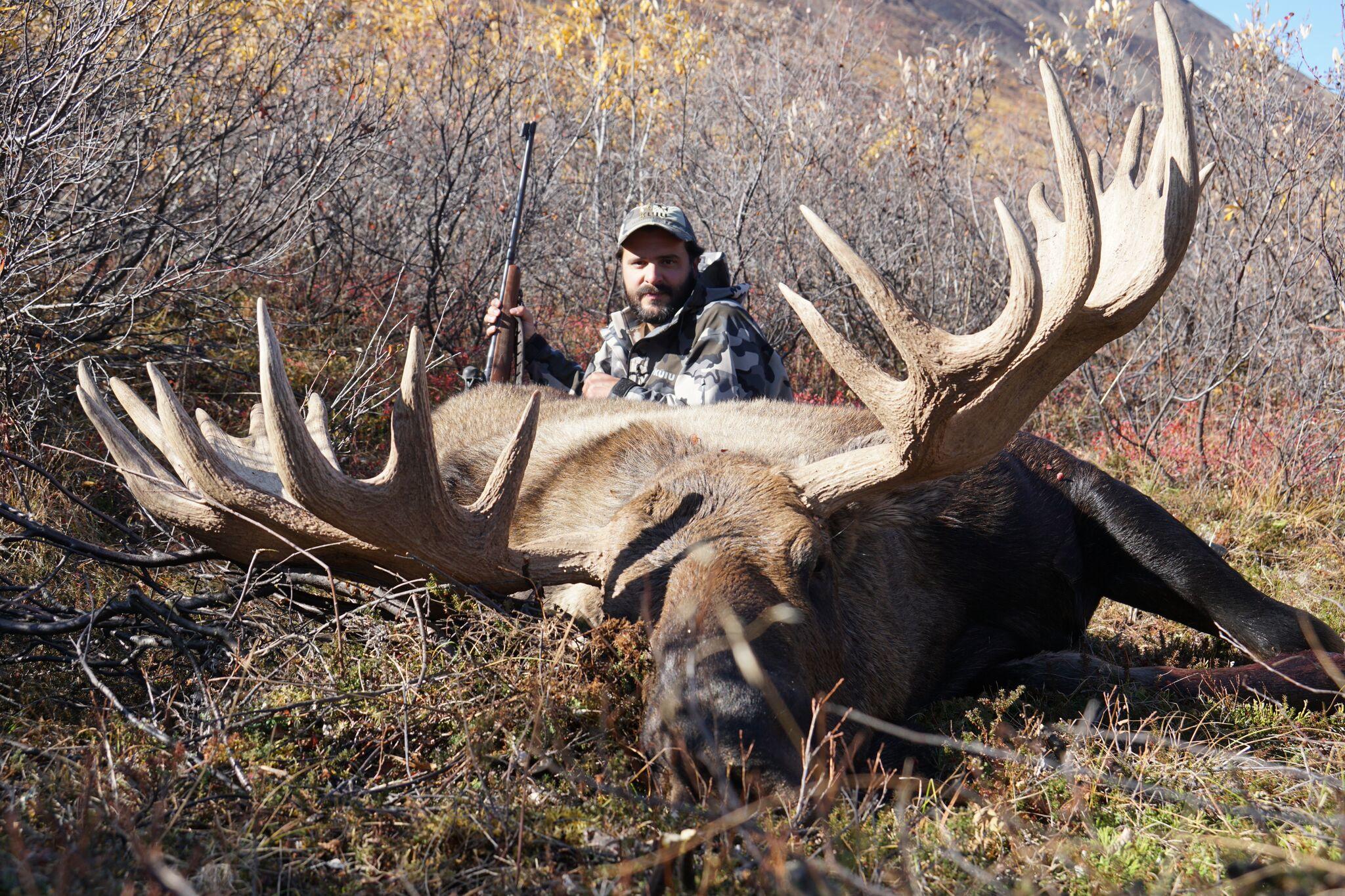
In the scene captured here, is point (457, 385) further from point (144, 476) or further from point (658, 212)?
point (144, 476)

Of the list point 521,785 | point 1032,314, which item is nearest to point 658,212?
point 1032,314

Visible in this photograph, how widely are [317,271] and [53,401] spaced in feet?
12.3

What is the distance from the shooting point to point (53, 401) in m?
5.59

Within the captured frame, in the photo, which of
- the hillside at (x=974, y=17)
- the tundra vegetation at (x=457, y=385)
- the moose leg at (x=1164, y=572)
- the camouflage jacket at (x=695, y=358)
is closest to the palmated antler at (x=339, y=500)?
the tundra vegetation at (x=457, y=385)

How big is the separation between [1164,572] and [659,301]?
3.29 m

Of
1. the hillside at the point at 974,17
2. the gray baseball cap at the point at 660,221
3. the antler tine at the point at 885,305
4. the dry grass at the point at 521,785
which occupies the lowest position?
the dry grass at the point at 521,785

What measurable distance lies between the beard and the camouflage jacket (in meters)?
0.07

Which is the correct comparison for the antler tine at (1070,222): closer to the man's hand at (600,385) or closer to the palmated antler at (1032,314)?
the palmated antler at (1032,314)

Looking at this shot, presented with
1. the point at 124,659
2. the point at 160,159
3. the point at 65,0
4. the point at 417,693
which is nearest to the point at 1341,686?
the point at 417,693

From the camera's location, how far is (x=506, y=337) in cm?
663

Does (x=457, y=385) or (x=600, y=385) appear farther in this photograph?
(x=457, y=385)

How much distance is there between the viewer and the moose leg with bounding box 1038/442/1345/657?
4.14m

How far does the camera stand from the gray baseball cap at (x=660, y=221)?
20.5 feet

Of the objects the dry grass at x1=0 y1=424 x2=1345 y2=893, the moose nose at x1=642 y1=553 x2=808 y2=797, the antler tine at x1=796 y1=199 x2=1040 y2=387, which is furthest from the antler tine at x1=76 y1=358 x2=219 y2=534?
the antler tine at x1=796 y1=199 x2=1040 y2=387
